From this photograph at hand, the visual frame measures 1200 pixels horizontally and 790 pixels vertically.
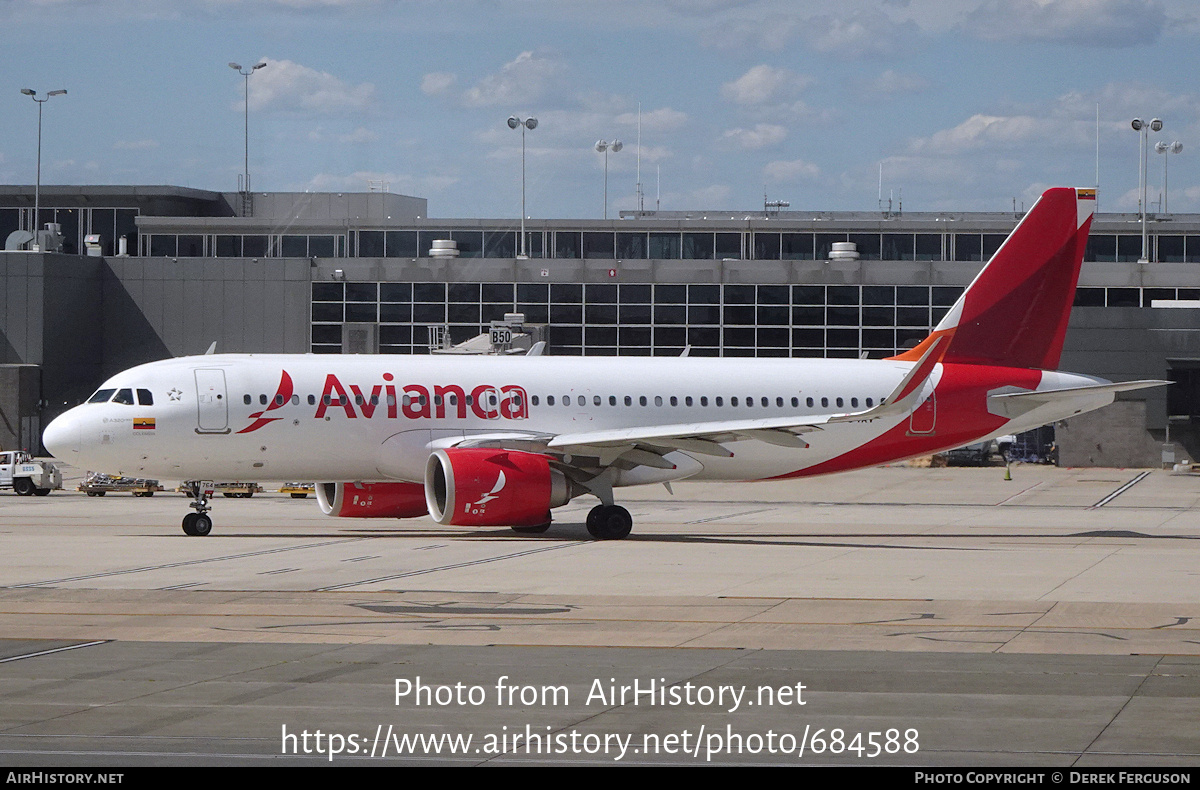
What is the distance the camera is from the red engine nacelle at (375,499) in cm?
3519

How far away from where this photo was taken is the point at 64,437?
3275 centimetres

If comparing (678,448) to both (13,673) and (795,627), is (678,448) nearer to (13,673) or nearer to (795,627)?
(795,627)

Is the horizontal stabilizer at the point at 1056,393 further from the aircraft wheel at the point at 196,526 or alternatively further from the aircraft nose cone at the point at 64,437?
A: the aircraft nose cone at the point at 64,437

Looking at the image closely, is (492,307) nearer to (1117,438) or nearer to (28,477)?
(28,477)

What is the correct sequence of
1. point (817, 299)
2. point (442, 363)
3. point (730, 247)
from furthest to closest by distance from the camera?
point (730, 247)
point (817, 299)
point (442, 363)

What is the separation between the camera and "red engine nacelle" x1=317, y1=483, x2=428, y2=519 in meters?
35.2

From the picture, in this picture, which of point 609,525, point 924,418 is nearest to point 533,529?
point 609,525

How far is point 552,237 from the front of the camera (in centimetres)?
8881

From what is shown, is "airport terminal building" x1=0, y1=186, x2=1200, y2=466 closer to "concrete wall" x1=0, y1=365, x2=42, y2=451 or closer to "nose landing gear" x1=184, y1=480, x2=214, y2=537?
"concrete wall" x1=0, y1=365, x2=42, y2=451

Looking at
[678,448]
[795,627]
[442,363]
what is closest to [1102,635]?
[795,627]

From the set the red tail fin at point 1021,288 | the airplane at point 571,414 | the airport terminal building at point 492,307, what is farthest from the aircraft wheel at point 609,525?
the airport terminal building at point 492,307

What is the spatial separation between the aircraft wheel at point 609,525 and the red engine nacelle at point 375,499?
433 centimetres

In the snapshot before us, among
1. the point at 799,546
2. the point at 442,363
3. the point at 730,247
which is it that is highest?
Answer: the point at 730,247
